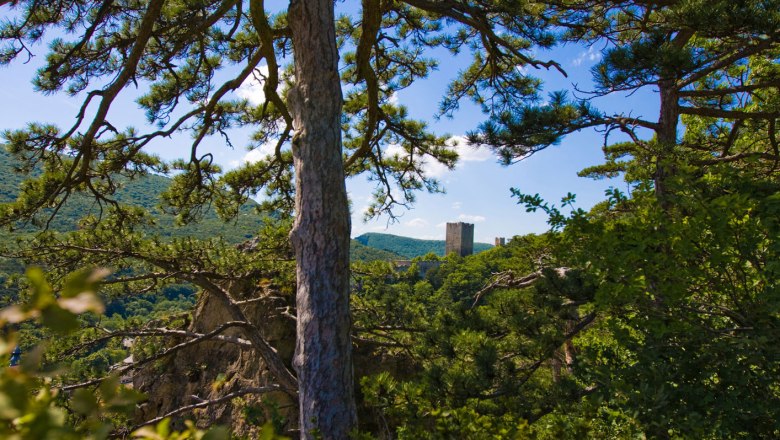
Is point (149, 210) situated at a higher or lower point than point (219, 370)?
higher

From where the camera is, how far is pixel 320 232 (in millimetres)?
3172

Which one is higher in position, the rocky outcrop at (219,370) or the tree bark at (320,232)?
the tree bark at (320,232)

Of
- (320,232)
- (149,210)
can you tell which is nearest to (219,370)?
(149,210)

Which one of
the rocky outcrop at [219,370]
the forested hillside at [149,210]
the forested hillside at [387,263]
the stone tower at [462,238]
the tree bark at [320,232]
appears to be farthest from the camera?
the stone tower at [462,238]

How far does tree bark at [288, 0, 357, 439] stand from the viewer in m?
3.04

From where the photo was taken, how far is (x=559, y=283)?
8.91 ft

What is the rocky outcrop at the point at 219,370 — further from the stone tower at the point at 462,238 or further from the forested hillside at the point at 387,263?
the stone tower at the point at 462,238

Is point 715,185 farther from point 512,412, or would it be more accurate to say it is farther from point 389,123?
point 389,123

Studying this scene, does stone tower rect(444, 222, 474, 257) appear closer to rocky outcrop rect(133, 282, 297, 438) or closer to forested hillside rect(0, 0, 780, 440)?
forested hillside rect(0, 0, 780, 440)

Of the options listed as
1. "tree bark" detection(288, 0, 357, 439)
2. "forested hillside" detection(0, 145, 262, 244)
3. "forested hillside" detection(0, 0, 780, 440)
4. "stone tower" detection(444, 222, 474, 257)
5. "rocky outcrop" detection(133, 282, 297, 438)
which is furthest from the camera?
"stone tower" detection(444, 222, 474, 257)

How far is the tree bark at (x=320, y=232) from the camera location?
9.98 ft

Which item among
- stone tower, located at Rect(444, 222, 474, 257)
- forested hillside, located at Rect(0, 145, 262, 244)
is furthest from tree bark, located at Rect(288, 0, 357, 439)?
stone tower, located at Rect(444, 222, 474, 257)

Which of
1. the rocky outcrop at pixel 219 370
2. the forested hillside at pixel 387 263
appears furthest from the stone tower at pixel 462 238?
the rocky outcrop at pixel 219 370

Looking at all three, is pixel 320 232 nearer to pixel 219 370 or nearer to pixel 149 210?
pixel 219 370
